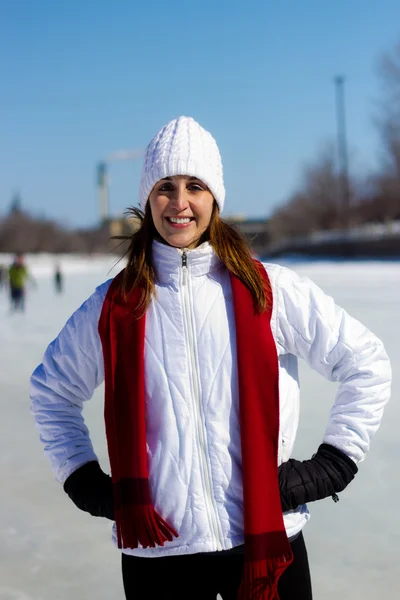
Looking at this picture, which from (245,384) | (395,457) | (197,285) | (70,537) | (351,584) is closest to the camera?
(245,384)

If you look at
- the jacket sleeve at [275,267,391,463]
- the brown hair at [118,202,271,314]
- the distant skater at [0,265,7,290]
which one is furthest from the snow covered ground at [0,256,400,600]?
the distant skater at [0,265,7,290]

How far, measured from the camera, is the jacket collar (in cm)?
163

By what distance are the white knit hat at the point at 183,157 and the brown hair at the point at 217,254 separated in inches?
2.3

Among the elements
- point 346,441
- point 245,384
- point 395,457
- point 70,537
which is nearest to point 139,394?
point 245,384

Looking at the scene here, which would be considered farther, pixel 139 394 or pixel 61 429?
pixel 61 429

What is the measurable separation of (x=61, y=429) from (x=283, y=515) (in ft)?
1.79

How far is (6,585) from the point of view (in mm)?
2842

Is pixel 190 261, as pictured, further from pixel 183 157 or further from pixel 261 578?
pixel 261 578

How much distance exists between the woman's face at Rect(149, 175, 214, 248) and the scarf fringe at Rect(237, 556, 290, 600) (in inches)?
28.2

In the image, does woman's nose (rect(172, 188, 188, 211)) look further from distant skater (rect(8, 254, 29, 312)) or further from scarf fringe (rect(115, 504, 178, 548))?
distant skater (rect(8, 254, 29, 312))

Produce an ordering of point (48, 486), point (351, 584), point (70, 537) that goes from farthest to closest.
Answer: point (48, 486)
point (70, 537)
point (351, 584)

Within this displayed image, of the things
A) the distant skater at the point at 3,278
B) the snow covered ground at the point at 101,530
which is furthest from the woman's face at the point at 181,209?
the distant skater at the point at 3,278

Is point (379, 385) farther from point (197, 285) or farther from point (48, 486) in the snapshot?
point (48, 486)

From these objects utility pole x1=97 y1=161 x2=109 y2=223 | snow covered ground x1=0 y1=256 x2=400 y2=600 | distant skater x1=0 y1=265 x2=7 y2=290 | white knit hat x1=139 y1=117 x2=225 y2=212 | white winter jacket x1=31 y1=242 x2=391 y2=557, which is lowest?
snow covered ground x1=0 y1=256 x2=400 y2=600
